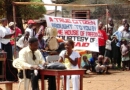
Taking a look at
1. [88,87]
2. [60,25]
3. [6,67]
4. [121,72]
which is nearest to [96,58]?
[121,72]

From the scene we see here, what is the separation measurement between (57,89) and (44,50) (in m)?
3.52

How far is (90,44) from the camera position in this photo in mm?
14547

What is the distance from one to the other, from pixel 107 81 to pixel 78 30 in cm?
186

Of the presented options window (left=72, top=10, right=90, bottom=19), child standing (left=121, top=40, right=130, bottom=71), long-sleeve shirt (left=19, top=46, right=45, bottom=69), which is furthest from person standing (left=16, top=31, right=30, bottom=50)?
window (left=72, top=10, right=90, bottom=19)

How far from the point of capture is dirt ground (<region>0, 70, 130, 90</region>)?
12.6 metres

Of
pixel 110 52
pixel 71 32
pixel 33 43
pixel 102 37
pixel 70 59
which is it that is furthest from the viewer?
pixel 110 52

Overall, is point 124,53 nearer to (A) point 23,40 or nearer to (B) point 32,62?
(A) point 23,40

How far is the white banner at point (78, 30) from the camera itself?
13953 mm

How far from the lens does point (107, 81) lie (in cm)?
1377

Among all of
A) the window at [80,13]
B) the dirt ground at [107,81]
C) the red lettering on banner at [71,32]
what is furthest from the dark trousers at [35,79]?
the window at [80,13]

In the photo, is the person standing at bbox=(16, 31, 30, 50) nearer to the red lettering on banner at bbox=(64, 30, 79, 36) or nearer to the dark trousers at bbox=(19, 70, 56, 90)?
the red lettering on banner at bbox=(64, 30, 79, 36)

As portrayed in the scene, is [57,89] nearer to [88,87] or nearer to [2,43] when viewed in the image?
[88,87]

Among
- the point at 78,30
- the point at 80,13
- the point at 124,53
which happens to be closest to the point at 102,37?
the point at 124,53

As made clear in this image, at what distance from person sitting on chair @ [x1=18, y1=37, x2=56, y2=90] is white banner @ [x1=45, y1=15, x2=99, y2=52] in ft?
14.2
